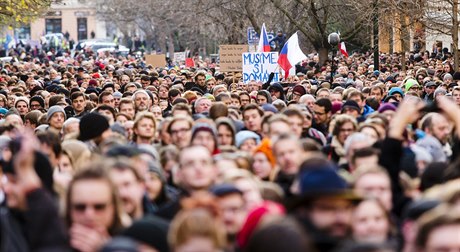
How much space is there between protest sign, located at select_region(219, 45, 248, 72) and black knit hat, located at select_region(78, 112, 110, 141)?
19.8 m

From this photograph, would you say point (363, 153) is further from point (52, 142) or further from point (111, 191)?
point (111, 191)

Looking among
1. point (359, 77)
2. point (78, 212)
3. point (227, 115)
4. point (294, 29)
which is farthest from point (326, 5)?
point (78, 212)

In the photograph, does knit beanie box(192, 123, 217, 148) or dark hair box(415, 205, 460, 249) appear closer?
dark hair box(415, 205, 460, 249)

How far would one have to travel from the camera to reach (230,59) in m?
34.7

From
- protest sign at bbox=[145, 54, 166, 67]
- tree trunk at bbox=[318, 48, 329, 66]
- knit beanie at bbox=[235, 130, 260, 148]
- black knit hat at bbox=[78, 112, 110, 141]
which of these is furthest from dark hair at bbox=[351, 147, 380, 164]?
protest sign at bbox=[145, 54, 166, 67]

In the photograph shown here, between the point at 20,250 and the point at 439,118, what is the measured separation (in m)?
6.33

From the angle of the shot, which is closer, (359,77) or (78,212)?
(78,212)

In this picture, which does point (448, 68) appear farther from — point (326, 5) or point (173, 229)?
point (173, 229)

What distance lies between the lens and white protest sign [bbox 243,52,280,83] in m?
29.3

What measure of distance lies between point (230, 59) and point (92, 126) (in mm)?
20342

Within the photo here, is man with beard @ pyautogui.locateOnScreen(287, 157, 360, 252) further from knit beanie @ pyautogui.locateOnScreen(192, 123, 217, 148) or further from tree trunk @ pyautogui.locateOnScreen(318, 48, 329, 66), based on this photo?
tree trunk @ pyautogui.locateOnScreen(318, 48, 329, 66)

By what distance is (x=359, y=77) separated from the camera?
32719 millimetres

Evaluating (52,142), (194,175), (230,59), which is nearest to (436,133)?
(52,142)

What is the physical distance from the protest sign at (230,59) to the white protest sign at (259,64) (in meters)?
4.97
